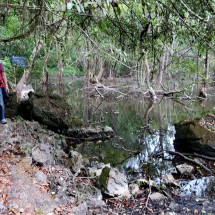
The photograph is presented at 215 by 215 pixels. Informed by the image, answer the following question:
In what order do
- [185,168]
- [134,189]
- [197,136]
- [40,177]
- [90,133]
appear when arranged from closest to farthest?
[40,177] < [134,189] < [185,168] < [197,136] < [90,133]

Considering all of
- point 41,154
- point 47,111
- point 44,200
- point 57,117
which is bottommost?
point 44,200

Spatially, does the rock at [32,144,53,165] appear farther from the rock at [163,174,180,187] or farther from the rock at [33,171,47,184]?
the rock at [163,174,180,187]

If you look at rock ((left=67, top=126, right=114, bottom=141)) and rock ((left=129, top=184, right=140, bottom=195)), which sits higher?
rock ((left=67, top=126, right=114, bottom=141))

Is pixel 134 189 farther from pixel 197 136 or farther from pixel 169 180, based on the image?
pixel 197 136

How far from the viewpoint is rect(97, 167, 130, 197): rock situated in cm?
534

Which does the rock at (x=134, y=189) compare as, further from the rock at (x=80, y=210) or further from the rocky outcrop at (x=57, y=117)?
the rocky outcrop at (x=57, y=117)

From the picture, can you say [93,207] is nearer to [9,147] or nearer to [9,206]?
[9,206]

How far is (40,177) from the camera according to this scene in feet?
15.9

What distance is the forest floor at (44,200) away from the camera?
387 cm

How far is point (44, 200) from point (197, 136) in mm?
5515

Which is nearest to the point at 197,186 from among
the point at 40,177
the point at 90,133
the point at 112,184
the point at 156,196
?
the point at 156,196

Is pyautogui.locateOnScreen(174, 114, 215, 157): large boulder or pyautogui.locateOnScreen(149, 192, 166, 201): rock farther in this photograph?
pyautogui.locateOnScreen(174, 114, 215, 157): large boulder

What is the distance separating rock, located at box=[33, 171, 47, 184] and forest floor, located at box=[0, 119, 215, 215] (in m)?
0.07

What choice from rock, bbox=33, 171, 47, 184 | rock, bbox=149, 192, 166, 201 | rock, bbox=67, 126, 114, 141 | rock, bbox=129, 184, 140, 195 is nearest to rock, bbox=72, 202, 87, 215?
rock, bbox=33, 171, 47, 184
